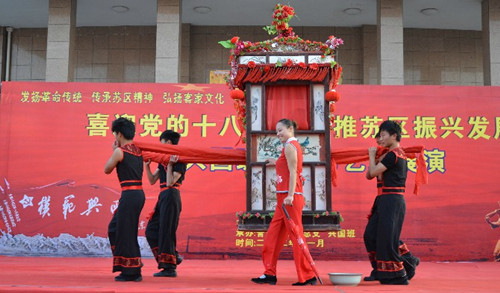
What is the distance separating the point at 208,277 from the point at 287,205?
1.17 meters

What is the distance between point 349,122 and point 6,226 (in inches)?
184

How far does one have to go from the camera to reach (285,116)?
5.00 m

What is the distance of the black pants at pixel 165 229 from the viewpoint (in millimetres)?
4984

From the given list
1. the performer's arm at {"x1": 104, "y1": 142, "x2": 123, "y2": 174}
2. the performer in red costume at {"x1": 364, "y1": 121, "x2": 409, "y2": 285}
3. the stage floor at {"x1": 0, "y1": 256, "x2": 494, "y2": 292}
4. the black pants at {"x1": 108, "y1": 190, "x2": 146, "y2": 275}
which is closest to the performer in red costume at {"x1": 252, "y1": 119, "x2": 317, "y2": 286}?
Answer: the stage floor at {"x1": 0, "y1": 256, "x2": 494, "y2": 292}

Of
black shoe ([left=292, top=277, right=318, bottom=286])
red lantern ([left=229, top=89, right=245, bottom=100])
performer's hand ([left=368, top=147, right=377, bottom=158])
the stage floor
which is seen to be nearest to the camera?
the stage floor

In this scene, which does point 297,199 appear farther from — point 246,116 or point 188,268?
point 188,268

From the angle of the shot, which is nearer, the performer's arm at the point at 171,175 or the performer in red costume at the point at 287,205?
the performer in red costume at the point at 287,205

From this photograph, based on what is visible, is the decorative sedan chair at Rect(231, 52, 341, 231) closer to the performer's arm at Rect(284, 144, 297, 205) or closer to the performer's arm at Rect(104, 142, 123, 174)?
the performer's arm at Rect(284, 144, 297, 205)

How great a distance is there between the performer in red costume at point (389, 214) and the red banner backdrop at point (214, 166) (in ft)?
9.03

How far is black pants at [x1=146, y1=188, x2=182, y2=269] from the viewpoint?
196 inches

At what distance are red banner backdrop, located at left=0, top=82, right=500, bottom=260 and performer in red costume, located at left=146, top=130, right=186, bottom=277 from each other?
7.51ft

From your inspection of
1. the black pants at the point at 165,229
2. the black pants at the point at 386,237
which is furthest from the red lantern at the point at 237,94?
the black pants at the point at 386,237

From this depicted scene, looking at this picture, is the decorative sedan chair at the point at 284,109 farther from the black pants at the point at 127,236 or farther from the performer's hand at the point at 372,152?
the black pants at the point at 127,236

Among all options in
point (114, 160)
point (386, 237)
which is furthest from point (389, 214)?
point (114, 160)
